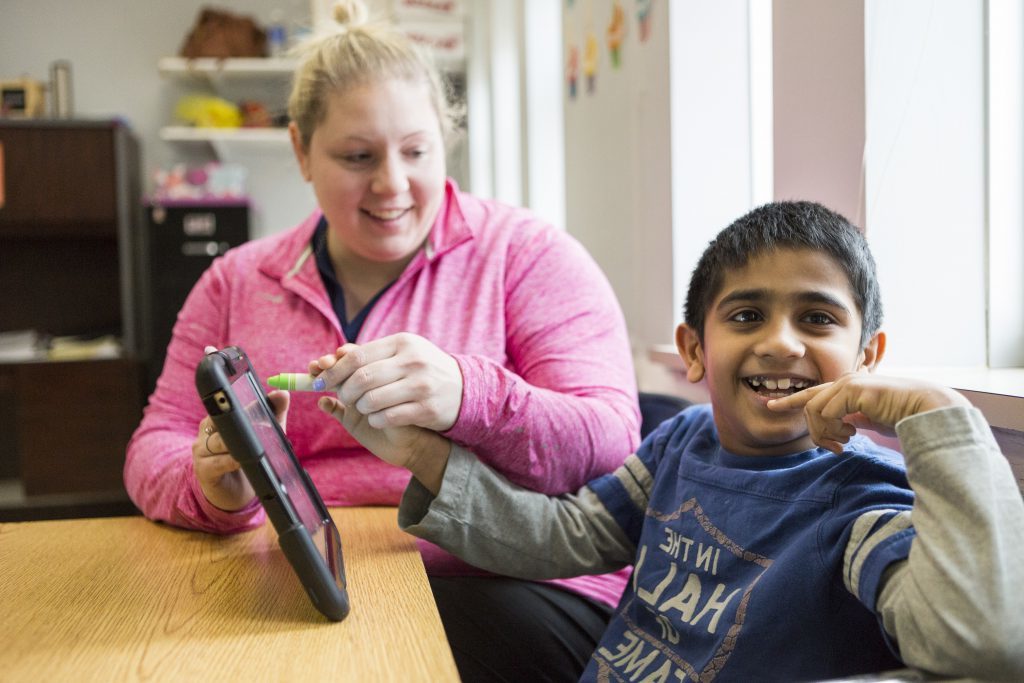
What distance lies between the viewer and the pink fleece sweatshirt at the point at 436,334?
1.30 m

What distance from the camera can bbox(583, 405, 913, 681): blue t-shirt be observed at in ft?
2.90

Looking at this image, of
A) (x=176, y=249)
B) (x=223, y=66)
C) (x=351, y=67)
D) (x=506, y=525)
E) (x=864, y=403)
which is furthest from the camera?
(x=223, y=66)

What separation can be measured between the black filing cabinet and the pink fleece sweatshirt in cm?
306

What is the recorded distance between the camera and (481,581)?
1250 millimetres

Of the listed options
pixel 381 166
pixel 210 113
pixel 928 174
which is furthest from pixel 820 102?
pixel 210 113

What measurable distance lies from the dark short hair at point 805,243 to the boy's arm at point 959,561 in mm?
286

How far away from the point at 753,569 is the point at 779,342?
0.24 metres

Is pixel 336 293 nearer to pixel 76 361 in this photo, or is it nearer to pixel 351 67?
pixel 351 67

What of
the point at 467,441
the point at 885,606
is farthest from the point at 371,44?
the point at 885,606

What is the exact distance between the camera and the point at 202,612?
88 centimetres

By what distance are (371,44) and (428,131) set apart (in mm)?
172

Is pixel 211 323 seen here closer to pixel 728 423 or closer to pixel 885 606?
pixel 728 423

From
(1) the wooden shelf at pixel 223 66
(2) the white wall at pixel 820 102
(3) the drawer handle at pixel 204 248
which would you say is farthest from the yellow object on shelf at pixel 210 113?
(2) the white wall at pixel 820 102

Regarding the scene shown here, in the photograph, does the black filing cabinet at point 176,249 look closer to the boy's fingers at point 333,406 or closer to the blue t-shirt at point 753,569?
the boy's fingers at point 333,406
